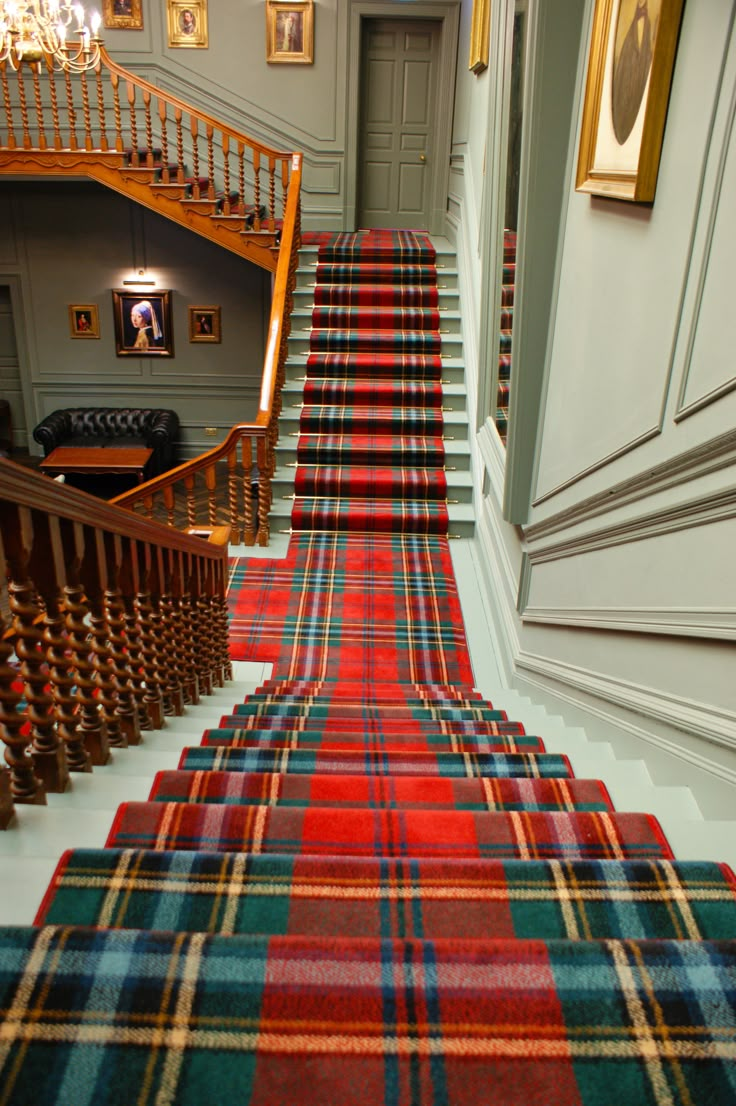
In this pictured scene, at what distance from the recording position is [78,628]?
1940mm

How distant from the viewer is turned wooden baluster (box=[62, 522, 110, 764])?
5.92ft

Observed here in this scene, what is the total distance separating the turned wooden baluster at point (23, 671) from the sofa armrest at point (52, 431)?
810 cm

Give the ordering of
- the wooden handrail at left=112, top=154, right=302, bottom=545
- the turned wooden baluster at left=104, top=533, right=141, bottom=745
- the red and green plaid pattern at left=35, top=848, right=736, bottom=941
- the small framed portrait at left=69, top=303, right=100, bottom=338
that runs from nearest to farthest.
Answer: the red and green plaid pattern at left=35, top=848, right=736, bottom=941
the turned wooden baluster at left=104, top=533, right=141, bottom=745
the wooden handrail at left=112, top=154, right=302, bottom=545
the small framed portrait at left=69, top=303, right=100, bottom=338

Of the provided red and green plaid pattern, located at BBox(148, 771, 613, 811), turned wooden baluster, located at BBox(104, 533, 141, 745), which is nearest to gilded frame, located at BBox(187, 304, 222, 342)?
turned wooden baluster, located at BBox(104, 533, 141, 745)

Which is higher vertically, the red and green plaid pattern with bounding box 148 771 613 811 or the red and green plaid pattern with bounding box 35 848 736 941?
the red and green plaid pattern with bounding box 35 848 736 941

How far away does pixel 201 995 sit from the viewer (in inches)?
38.0

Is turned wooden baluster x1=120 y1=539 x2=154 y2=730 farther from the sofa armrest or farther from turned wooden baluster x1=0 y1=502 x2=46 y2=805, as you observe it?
the sofa armrest

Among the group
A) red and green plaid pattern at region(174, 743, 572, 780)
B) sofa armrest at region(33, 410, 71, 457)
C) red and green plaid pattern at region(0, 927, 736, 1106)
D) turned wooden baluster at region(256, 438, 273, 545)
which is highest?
red and green plaid pattern at region(0, 927, 736, 1106)

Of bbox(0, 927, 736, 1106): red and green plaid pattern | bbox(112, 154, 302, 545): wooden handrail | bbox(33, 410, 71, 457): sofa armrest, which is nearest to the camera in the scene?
bbox(0, 927, 736, 1106): red and green plaid pattern

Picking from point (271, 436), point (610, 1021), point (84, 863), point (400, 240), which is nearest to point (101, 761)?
point (84, 863)

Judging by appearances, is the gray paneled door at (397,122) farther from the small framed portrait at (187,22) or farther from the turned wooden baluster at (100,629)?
the turned wooden baluster at (100,629)

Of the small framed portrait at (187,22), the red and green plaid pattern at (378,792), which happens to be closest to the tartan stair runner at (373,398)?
the small framed portrait at (187,22)

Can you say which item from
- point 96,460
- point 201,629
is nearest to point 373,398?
point 201,629

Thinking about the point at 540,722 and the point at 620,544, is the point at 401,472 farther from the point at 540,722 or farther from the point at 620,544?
the point at 620,544
